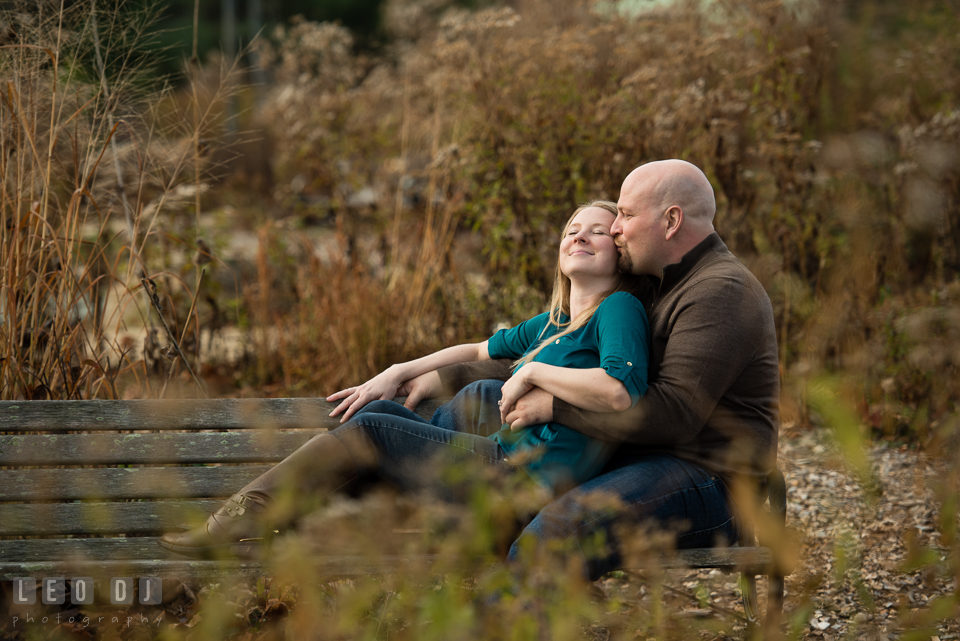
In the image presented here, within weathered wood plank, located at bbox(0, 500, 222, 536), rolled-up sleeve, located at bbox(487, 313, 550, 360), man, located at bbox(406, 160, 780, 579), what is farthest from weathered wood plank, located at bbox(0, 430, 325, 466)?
man, located at bbox(406, 160, 780, 579)

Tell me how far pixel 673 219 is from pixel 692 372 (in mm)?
486

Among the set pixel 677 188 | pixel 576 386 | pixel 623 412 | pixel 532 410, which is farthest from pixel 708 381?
pixel 677 188

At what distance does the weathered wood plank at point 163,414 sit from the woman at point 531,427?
15 centimetres

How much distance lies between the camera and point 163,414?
240 centimetres

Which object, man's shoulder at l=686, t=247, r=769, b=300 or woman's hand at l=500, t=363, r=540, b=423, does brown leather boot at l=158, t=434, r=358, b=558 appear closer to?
woman's hand at l=500, t=363, r=540, b=423

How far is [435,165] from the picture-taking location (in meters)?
4.52

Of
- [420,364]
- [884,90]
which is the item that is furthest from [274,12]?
[420,364]

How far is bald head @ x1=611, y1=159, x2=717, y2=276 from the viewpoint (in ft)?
7.37

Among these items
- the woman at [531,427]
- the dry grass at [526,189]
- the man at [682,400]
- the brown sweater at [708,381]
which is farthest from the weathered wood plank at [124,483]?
the brown sweater at [708,381]

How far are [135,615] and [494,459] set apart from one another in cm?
117

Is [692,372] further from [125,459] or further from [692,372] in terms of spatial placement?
[125,459]

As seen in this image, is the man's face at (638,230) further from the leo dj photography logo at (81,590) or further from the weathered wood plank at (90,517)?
the leo dj photography logo at (81,590)

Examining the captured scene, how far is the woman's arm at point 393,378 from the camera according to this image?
2477 millimetres

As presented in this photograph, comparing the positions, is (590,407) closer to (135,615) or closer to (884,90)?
(135,615)
